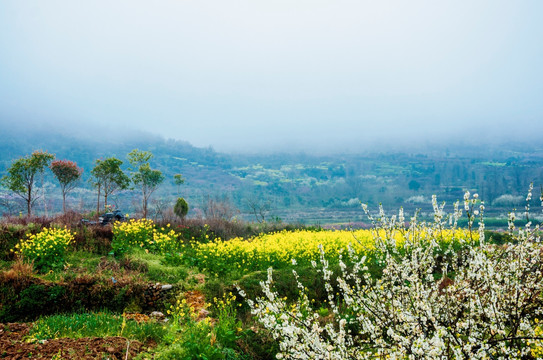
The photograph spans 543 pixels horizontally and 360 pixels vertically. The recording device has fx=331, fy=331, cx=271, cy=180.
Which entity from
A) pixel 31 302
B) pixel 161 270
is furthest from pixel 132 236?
pixel 31 302

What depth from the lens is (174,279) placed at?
10336mm

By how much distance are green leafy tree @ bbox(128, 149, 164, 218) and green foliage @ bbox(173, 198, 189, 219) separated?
18.1 ft

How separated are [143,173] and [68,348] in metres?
24.4

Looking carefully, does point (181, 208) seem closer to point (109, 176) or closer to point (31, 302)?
point (109, 176)

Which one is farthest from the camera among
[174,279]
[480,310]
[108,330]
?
[174,279]

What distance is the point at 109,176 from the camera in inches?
1002

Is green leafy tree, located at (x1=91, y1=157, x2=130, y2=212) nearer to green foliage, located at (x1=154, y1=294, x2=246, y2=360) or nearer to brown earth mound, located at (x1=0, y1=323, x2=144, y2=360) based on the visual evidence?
brown earth mound, located at (x1=0, y1=323, x2=144, y2=360)

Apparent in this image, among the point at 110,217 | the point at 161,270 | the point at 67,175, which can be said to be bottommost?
the point at 110,217

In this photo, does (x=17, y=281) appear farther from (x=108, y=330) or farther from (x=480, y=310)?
(x=480, y=310)

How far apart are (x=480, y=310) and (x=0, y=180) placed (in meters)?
28.0

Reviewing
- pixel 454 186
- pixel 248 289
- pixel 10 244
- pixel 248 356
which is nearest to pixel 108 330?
pixel 248 356

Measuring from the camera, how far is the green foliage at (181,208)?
22.0 meters

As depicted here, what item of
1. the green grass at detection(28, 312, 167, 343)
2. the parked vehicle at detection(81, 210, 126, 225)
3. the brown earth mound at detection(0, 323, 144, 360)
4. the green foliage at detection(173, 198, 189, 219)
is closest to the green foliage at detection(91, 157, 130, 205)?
the parked vehicle at detection(81, 210, 126, 225)

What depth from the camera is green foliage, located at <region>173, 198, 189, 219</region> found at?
22.0m
